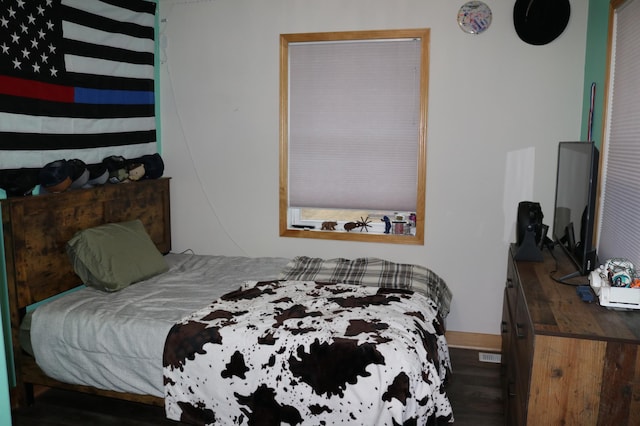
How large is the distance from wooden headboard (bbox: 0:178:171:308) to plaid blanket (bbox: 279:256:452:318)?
122cm

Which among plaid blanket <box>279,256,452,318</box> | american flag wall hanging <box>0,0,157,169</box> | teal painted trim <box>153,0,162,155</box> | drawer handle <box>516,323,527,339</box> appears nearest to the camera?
drawer handle <box>516,323,527,339</box>

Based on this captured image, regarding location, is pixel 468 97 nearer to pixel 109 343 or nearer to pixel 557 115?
pixel 557 115

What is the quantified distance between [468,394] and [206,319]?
1571 mm

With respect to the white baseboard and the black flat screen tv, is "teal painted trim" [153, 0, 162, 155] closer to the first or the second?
the white baseboard

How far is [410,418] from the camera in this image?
240 centimetres

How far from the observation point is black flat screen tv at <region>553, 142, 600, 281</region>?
2.29 metres

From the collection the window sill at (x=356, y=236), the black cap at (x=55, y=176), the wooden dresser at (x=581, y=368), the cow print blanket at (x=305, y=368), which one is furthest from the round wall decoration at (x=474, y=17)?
the black cap at (x=55, y=176)

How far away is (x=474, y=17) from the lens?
3670 mm

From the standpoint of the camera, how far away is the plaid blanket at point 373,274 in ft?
11.5

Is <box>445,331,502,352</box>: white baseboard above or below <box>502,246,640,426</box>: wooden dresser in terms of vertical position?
below

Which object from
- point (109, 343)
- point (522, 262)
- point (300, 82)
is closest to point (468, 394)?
point (522, 262)

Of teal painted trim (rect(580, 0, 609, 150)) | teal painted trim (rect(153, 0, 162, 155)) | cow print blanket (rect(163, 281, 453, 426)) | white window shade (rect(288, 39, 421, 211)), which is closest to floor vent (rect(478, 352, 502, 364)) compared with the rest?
cow print blanket (rect(163, 281, 453, 426))

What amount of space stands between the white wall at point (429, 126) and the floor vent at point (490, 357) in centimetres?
21

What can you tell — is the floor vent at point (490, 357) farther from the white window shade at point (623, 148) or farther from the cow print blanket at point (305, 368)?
the white window shade at point (623, 148)
